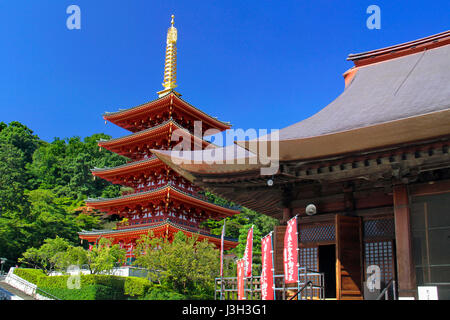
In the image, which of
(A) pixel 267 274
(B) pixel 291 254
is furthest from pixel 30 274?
(B) pixel 291 254

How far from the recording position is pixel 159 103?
108 feet

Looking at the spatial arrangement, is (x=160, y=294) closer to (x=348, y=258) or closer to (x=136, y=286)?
(x=136, y=286)

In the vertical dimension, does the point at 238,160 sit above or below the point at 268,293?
above

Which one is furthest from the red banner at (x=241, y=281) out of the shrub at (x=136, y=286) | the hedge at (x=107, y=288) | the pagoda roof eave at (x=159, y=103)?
the pagoda roof eave at (x=159, y=103)

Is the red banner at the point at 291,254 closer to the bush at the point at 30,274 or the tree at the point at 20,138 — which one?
the bush at the point at 30,274

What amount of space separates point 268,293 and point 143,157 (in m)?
26.2

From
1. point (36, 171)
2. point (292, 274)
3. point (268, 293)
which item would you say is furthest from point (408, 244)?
point (36, 171)

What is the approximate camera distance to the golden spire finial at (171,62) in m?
36.8

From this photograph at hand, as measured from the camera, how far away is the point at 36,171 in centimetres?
5469

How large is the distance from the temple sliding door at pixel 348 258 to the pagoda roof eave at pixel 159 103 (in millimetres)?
24479

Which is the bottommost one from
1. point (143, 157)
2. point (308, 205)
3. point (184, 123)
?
point (308, 205)

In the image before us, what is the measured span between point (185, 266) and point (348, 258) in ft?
51.8
